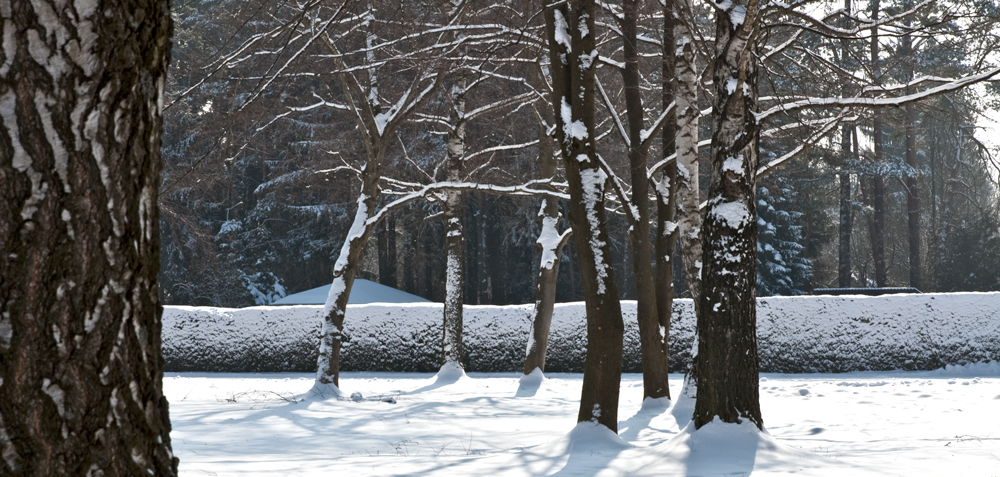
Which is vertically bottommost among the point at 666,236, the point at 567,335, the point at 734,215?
the point at 567,335

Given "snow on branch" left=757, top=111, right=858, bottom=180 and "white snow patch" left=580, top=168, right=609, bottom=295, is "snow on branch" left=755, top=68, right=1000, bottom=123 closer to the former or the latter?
"white snow patch" left=580, top=168, right=609, bottom=295

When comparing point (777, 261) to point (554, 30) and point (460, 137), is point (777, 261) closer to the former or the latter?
point (460, 137)

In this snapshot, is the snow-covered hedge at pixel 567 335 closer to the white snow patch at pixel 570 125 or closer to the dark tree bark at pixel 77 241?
the white snow patch at pixel 570 125

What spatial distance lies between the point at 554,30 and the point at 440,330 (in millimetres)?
9756

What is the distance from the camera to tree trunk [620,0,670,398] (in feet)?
31.6

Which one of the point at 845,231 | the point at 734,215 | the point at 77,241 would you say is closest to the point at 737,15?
the point at 734,215

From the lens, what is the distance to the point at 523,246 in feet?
100

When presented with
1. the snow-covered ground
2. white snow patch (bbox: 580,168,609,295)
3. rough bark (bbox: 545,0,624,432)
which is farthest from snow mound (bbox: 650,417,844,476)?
white snow patch (bbox: 580,168,609,295)

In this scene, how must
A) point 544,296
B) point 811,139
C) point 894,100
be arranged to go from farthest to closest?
point 544,296 → point 811,139 → point 894,100

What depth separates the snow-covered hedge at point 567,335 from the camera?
14836 millimetres

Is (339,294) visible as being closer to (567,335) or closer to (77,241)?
(567,335)

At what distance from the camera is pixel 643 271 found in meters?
9.68

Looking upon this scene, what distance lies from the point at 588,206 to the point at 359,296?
17.1 meters

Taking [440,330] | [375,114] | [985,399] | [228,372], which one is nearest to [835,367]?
[985,399]
